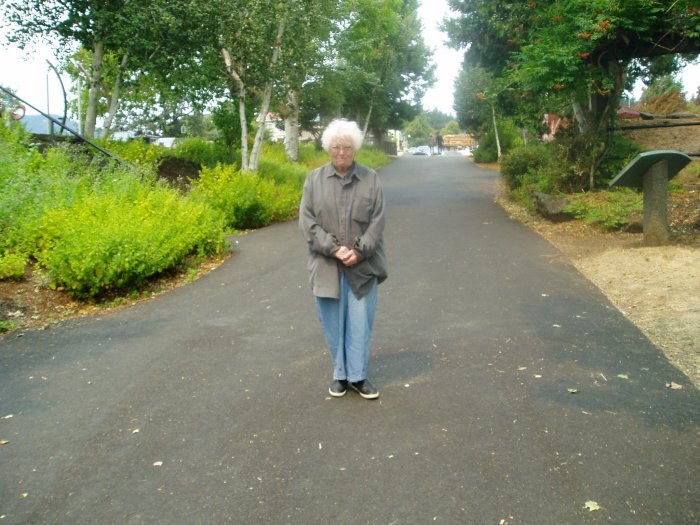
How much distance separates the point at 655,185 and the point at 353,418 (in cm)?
737

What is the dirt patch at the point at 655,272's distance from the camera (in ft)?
20.6

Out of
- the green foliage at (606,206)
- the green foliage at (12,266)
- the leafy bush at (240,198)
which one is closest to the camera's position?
the green foliage at (12,266)

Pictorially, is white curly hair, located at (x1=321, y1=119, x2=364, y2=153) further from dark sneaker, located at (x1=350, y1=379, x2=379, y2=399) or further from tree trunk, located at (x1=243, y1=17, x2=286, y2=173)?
tree trunk, located at (x1=243, y1=17, x2=286, y2=173)

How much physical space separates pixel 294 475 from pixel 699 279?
5975 mm

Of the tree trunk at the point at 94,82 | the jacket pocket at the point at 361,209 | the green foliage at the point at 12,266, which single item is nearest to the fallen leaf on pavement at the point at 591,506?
the jacket pocket at the point at 361,209

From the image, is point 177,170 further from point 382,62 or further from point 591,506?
point 382,62

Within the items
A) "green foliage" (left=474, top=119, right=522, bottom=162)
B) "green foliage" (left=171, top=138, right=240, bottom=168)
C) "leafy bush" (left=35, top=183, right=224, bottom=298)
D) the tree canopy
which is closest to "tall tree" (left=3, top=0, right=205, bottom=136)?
the tree canopy

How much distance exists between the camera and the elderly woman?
4.74 meters

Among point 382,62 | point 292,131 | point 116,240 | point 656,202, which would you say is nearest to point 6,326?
point 116,240

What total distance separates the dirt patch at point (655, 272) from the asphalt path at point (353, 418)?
0.81 feet

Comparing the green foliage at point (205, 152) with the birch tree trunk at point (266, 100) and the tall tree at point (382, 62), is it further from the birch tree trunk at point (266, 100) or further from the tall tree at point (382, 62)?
the tall tree at point (382, 62)

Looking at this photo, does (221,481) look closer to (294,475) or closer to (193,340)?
(294,475)

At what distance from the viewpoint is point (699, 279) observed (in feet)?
26.1

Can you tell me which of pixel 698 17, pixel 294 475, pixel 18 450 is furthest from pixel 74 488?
pixel 698 17
